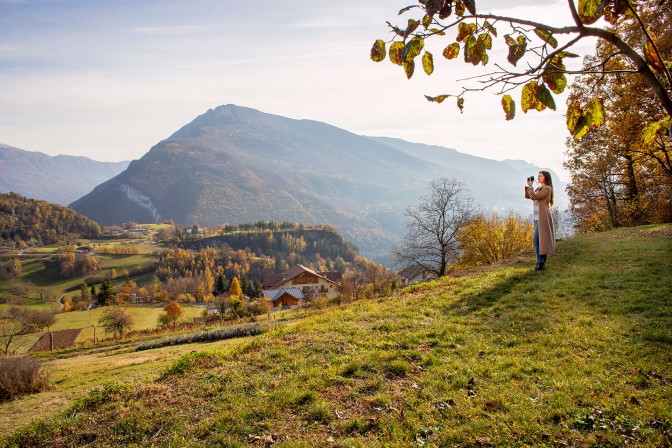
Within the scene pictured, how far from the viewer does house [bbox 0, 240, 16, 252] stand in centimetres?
18350

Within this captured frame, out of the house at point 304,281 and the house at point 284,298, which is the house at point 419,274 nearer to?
the house at point 284,298

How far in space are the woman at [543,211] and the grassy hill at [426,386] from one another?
2852 millimetres

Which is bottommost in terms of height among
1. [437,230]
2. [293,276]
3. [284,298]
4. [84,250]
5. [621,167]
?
[284,298]

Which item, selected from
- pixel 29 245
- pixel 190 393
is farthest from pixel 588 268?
pixel 29 245

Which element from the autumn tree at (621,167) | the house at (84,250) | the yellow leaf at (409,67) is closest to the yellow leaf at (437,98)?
the yellow leaf at (409,67)

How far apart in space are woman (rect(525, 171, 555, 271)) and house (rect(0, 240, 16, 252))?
231897 millimetres

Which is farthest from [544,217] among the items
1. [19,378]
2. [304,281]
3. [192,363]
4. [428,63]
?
[304,281]

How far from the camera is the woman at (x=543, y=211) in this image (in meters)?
11.8

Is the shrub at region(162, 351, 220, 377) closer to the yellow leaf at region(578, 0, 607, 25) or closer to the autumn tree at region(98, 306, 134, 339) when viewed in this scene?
the yellow leaf at region(578, 0, 607, 25)

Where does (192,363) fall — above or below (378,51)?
below

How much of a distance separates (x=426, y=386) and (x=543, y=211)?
340 inches

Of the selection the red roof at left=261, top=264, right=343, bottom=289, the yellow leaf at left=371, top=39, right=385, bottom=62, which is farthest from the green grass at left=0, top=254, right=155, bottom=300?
the yellow leaf at left=371, top=39, right=385, bottom=62

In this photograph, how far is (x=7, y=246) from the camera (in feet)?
605

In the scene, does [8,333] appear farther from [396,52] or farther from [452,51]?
[452,51]
